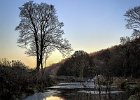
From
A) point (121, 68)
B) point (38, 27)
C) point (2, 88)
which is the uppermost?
point (38, 27)

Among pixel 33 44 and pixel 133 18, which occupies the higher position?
pixel 133 18

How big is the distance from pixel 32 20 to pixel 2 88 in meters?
33.8

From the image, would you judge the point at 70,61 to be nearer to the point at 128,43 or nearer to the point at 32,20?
the point at 128,43

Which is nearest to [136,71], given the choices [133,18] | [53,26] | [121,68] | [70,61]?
[121,68]

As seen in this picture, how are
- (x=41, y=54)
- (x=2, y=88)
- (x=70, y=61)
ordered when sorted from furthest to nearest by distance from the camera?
(x=70, y=61) < (x=41, y=54) < (x=2, y=88)

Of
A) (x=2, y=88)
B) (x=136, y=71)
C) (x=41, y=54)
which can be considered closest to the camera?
(x=2, y=88)

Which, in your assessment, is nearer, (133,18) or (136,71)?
(133,18)

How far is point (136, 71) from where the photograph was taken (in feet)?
225

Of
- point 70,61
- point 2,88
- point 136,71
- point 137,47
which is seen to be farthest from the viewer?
point 70,61

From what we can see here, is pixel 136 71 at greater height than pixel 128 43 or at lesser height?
lesser

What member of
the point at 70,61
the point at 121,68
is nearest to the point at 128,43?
the point at 121,68

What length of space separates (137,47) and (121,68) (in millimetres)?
8957

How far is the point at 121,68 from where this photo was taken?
237 ft

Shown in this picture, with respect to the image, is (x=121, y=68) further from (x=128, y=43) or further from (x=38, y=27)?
(x=38, y=27)
